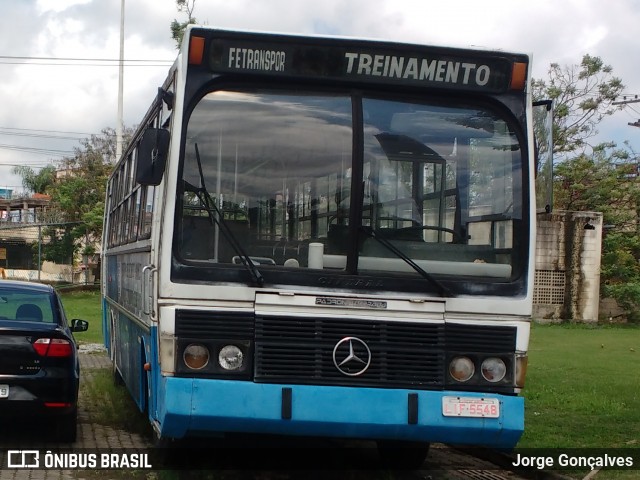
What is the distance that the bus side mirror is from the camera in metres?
6.56

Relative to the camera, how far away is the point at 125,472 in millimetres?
7848

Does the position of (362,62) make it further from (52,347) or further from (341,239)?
(52,347)

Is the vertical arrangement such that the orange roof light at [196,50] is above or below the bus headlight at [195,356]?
above

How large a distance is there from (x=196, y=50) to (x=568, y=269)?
85.5 ft

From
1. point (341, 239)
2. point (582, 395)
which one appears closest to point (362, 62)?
point (341, 239)

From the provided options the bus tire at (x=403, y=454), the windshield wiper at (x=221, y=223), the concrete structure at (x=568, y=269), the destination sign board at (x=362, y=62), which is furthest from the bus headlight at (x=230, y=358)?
the concrete structure at (x=568, y=269)

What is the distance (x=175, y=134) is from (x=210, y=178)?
1.28 ft

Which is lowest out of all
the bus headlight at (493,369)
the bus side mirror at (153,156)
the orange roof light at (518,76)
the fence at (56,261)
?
the fence at (56,261)

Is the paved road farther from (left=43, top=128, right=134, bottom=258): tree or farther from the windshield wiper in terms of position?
(left=43, top=128, right=134, bottom=258): tree

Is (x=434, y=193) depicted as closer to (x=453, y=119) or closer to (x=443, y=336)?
(x=453, y=119)

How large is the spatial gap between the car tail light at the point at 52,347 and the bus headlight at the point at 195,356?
2.61 m

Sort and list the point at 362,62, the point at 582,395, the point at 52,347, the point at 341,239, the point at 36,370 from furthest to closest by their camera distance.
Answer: the point at 582,395 → the point at 52,347 → the point at 36,370 → the point at 362,62 → the point at 341,239

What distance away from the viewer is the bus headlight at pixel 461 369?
260 inches

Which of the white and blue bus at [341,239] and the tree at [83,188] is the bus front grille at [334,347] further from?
the tree at [83,188]
